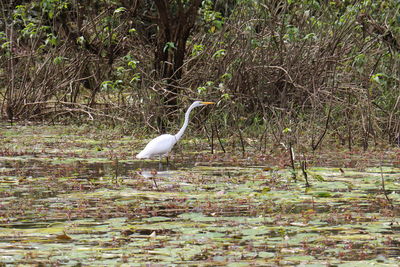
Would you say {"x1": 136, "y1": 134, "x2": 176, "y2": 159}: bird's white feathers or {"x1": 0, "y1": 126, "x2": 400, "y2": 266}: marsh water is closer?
{"x1": 0, "y1": 126, "x2": 400, "y2": 266}: marsh water

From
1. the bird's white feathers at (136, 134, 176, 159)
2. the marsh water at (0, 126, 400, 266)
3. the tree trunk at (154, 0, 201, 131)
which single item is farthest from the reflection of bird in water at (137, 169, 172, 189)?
the tree trunk at (154, 0, 201, 131)

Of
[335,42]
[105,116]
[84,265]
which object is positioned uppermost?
[335,42]

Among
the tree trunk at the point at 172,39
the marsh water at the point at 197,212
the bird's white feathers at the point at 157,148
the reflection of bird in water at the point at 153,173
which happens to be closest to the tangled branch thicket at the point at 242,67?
the tree trunk at the point at 172,39

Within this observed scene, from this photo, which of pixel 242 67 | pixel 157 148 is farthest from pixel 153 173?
pixel 242 67

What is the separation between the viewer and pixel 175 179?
7.69m

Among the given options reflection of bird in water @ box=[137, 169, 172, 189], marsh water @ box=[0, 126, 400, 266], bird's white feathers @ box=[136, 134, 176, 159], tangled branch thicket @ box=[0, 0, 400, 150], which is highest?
tangled branch thicket @ box=[0, 0, 400, 150]

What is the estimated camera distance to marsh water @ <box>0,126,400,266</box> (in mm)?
4406

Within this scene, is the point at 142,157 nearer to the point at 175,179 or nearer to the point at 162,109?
the point at 175,179

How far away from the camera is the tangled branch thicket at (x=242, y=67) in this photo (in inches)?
452

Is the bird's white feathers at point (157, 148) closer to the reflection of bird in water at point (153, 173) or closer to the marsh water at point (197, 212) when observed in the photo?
the marsh water at point (197, 212)

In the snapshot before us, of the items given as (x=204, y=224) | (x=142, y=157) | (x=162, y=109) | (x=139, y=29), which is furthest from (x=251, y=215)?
(x=139, y=29)

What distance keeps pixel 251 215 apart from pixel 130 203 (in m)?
1.04

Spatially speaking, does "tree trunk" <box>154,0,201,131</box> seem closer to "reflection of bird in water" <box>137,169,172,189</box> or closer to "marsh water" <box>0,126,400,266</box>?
"marsh water" <box>0,126,400,266</box>

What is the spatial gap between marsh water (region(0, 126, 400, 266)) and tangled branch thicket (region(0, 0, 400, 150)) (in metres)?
1.99
